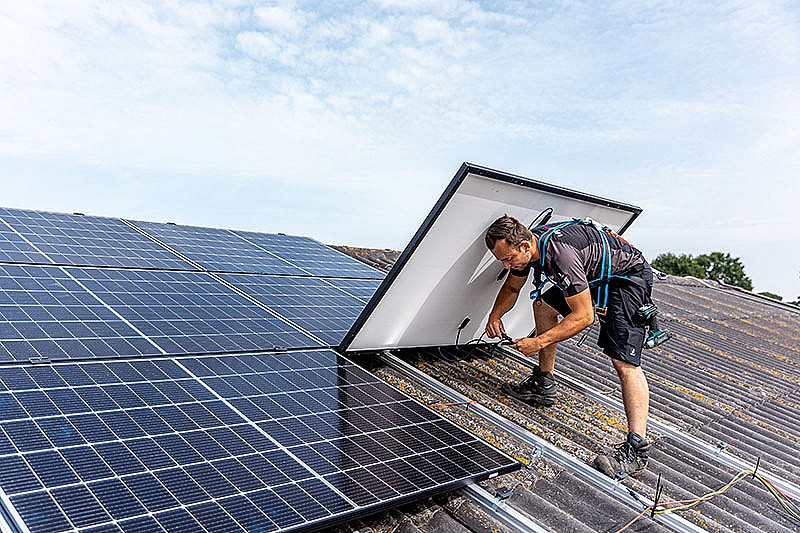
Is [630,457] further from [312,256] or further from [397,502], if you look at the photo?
[312,256]

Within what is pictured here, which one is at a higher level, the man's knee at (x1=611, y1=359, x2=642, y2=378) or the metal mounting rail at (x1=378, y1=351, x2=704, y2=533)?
the man's knee at (x1=611, y1=359, x2=642, y2=378)

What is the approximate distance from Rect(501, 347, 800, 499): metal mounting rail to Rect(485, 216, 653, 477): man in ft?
3.61

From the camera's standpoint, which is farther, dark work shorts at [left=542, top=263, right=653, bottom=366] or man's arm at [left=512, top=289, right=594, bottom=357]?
dark work shorts at [left=542, top=263, right=653, bottom=366]

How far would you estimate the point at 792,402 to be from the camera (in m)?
8.95

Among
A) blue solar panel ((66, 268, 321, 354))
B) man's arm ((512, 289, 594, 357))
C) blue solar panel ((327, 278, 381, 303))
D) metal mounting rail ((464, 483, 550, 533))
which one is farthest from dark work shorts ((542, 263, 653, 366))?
blue solar panel ((327, 278, 381, 303))

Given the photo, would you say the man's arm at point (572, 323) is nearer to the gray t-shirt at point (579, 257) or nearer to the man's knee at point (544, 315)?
the gray t-shirt at point (579, 257)

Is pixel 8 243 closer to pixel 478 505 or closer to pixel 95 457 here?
pixel 95 457

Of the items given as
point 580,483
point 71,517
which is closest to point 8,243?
point 71,517

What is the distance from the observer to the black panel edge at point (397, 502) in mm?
3266

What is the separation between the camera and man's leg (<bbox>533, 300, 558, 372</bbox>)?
20.3ft

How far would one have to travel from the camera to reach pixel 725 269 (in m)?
75.0

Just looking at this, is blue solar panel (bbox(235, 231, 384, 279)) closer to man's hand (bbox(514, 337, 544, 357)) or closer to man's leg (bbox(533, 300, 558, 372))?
man's leg (bbox(533, 300, 558, 372))

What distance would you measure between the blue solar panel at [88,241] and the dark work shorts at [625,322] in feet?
15.3

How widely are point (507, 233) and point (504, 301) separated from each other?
3.35 ft
